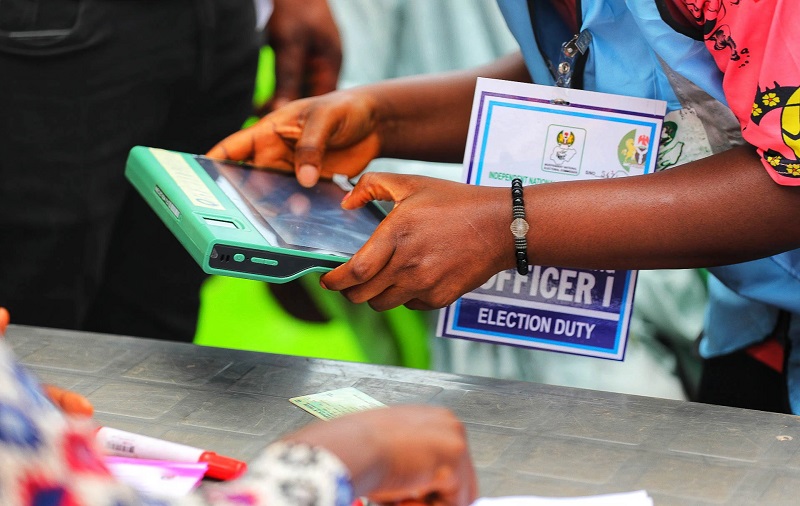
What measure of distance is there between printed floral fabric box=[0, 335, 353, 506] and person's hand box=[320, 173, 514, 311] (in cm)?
47

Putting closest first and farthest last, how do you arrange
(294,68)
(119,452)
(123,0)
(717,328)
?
(119,452) → (717,328) → (123,0) → (294,68)

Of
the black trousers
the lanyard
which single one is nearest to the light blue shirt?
the lanyard

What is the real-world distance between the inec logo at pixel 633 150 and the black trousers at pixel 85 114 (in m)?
0.72

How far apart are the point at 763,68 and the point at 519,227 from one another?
283mm

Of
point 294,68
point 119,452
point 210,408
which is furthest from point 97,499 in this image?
point 294,68

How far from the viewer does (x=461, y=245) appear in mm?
1024

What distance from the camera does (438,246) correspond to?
1026 millimetres

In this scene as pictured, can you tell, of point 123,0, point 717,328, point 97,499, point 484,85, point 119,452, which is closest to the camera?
point 97,499

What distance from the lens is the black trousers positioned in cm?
139

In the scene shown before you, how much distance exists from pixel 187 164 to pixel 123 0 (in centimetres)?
38

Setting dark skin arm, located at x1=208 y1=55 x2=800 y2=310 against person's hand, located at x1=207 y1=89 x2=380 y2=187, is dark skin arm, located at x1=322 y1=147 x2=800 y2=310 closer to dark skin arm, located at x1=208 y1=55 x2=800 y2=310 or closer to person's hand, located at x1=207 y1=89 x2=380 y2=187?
dark skin arm, located at x1=208 y1=55 x2=800 y2=310

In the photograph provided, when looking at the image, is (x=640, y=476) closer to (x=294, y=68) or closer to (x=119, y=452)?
(x=119, y=452)

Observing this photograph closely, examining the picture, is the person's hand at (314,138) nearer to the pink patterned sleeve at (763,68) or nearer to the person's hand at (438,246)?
the person's hand at (438,246)

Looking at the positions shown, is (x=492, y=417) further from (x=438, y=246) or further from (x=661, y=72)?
(x=661, y=72)
